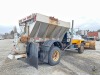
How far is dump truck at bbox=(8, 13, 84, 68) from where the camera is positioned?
749cm

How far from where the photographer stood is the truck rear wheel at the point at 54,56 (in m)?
8.06

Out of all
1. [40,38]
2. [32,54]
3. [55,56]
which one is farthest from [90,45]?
[32,54]

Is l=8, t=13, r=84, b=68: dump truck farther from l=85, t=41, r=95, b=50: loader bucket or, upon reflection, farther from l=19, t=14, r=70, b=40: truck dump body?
l=85, t=41, r=95, b=50: loader bucket

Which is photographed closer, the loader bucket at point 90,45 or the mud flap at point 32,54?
the mud flap at point 32,54

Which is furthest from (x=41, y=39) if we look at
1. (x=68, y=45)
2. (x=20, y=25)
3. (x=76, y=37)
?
(x=76, y=37)

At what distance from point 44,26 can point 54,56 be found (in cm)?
171

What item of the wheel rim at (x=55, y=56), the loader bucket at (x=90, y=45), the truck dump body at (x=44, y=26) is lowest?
the wheel rim at (x=55, y=56)

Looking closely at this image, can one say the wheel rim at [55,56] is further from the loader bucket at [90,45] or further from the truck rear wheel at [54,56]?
the loader bucket at [90,45]

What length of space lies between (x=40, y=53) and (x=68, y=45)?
3.42m

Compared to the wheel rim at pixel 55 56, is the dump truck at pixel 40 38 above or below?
above

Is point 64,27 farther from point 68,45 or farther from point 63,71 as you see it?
point 63,71

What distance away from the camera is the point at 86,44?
14203 mm

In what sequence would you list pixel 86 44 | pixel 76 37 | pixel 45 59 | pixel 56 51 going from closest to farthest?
pixel 45 59 → pixel 56 51 → pixel 76 37 → pixel 86 44

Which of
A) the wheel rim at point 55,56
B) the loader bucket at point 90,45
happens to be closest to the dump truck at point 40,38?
the wheel rim at point 55,56
